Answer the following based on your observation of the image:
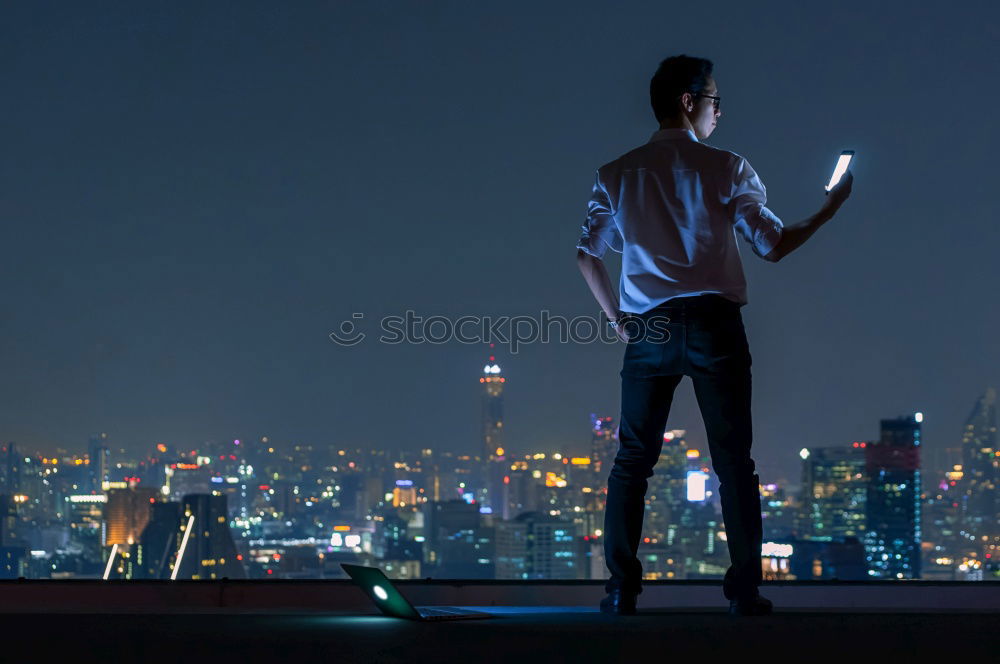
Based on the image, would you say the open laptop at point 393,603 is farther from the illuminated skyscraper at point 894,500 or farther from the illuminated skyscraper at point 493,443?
the illuminated skyscraper at point 493,443

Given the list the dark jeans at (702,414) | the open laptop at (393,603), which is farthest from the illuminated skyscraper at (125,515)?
the open laptop at (393,603)

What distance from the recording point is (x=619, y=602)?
2330mm

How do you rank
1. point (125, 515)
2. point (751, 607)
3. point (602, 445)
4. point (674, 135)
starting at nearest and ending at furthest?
point (751, 607) → point (674, 135) → point (125, 515) → point (602, 445)

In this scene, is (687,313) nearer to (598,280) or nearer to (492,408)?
(598,280)

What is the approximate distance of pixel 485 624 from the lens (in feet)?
5.62

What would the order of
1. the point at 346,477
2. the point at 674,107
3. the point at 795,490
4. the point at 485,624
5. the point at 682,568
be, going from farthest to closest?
the point at 795,490 < the point at 346,477 < the point at 682,568 < the point at 674,107 < the point at 485,624

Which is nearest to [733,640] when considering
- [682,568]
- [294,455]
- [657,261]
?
[657,261]

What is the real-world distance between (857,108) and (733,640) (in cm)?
6983

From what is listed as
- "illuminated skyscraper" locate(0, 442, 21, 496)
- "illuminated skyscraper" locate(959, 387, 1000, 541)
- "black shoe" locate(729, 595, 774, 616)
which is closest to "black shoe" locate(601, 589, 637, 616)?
"black shoe" locate(729, 595, 774, 616)

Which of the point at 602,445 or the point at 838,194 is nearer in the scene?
the point at 838,194

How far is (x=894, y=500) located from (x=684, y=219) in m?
44.0

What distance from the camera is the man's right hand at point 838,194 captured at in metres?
2.43

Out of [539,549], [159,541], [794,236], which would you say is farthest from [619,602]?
[539,549]

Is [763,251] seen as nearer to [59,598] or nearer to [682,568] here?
[59,598]
